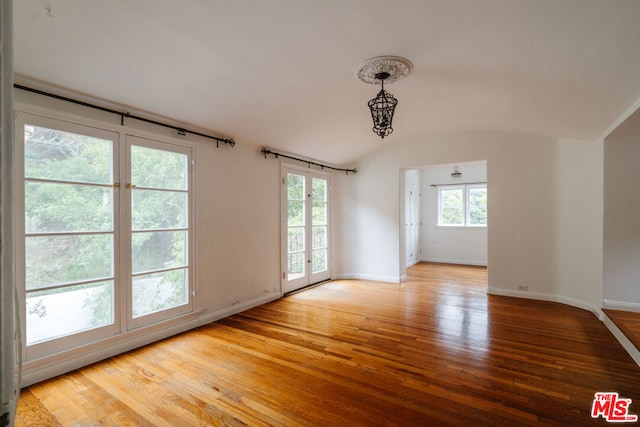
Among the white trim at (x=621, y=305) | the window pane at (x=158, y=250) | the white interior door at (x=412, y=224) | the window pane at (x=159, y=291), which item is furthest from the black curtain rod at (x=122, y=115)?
the white trim at (x=621, y=305)

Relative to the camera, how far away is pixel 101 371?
8.39ft

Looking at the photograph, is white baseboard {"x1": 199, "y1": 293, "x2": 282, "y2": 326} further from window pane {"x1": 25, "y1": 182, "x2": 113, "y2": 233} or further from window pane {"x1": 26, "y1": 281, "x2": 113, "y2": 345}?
window pane {"x1": 25, "y1": 182, "x2": 113, "y2": 233}

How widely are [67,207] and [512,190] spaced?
554 centimetres

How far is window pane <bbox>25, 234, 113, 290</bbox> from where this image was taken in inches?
94.3

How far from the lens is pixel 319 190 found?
227 inches

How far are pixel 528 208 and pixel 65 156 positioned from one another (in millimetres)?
5676

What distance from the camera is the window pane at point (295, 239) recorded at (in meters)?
5.04

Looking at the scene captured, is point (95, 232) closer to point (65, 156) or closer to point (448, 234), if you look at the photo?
point (65, 156)

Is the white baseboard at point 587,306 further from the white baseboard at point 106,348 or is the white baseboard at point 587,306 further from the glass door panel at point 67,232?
the glass door panel at point 67,232

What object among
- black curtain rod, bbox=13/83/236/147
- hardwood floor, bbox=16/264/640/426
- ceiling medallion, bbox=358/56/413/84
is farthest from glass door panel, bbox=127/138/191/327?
ceiling medallion, bbox=358/56/413/84

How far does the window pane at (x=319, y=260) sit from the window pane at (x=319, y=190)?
97 centimetres

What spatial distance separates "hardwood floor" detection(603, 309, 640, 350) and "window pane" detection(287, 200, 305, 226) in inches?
162

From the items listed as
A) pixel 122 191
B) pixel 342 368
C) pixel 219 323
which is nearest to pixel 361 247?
pixel 219 323

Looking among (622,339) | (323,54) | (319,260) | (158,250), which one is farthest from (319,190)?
(622,339)
